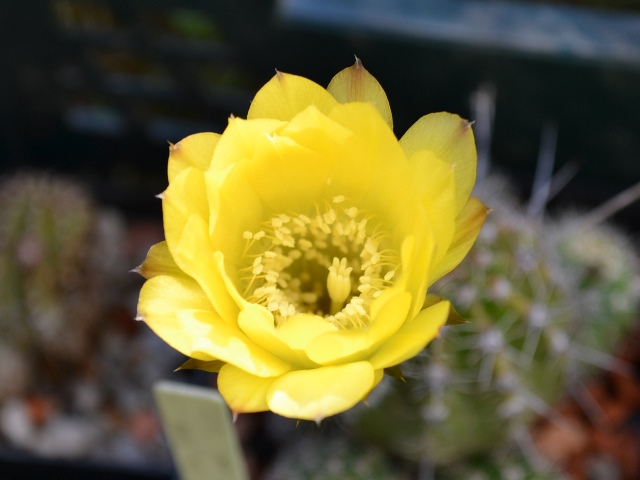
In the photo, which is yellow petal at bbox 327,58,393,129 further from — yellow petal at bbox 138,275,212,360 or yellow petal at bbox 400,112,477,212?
yellow petal at bbox 138,275,212,360

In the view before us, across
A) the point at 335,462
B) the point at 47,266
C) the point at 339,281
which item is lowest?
the point at 335,462

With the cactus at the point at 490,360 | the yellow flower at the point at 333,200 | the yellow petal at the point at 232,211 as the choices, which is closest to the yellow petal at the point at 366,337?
the yellow flower at the point at 333,200

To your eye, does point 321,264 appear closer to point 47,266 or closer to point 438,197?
point 438,197

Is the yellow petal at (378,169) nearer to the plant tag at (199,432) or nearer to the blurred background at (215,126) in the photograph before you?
the plant tag at (199,432)

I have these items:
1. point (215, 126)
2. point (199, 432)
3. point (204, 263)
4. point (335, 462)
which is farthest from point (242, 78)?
point (204, 263)

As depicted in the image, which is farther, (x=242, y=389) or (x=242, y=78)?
(x=242, y=78)

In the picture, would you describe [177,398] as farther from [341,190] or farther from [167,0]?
[167,0]

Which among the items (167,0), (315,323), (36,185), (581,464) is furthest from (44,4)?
(581,464)
